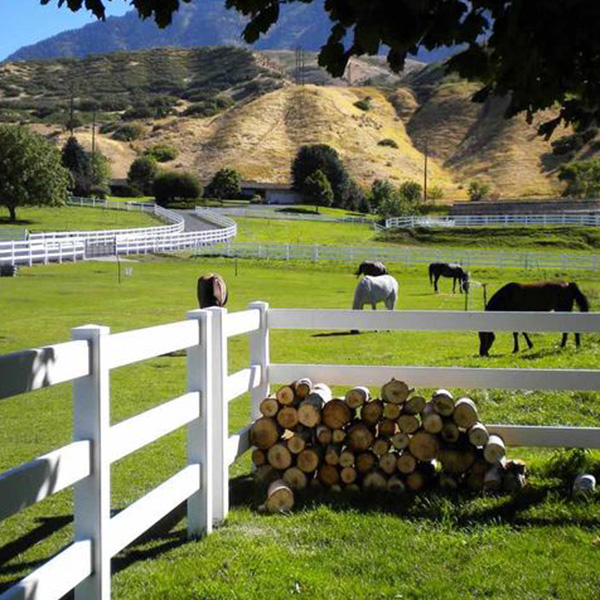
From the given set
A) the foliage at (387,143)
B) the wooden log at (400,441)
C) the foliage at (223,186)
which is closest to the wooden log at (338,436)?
the wooden log at (400,441)

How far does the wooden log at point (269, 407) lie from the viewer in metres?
6.87

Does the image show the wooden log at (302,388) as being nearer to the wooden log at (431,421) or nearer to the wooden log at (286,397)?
the wooden log at (286,397)

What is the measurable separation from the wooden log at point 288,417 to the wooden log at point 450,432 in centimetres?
111

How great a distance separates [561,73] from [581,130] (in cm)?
130

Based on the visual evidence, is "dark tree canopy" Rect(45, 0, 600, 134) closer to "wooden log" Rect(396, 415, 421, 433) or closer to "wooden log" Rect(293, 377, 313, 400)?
"wooden log" Rect(396, 415, 421, 433)

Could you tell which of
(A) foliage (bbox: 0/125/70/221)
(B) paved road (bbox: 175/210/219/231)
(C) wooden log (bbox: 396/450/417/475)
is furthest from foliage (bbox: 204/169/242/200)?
(C) wooden log (bbox: 396/450/417/475)

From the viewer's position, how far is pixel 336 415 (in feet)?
22.0

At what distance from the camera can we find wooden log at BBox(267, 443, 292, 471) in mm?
6711

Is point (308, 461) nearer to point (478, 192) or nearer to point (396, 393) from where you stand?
point (396, 393)

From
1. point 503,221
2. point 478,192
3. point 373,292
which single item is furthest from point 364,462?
point 478,192

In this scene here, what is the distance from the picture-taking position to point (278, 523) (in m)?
5.98

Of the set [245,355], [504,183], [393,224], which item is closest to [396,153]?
[504,183]

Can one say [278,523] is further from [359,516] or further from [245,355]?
[245,355]

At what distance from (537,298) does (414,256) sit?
30486 mm
